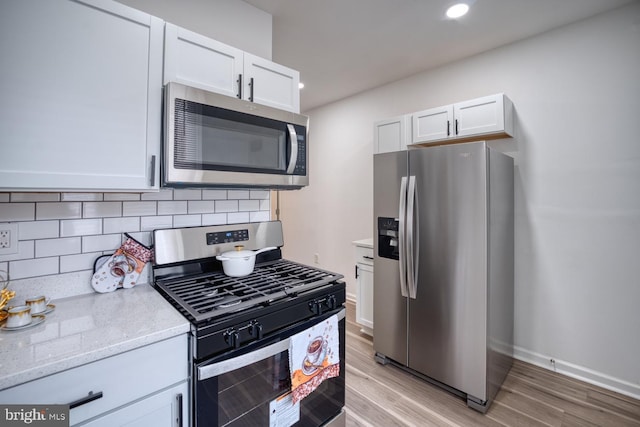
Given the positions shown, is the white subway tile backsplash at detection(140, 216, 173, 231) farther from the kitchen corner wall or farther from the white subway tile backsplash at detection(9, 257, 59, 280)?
the white subway tile backsplash at detection(9, 257, 59, 280)

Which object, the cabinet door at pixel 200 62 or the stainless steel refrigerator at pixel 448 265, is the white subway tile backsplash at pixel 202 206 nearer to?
the cabinet door at pixel 200 62

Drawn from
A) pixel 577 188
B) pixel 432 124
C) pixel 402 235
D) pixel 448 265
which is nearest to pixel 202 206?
pixel 402 235

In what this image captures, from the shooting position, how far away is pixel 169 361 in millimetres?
1031

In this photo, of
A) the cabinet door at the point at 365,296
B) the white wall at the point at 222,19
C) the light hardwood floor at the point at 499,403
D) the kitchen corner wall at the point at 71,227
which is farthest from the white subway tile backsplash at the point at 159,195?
the cabinet door at the point at 365,296

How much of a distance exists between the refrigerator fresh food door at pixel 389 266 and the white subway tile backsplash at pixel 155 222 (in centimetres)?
155

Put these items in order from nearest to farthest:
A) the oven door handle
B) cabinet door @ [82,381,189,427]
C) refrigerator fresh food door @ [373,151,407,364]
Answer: cabinet door @ [82,381,189,427], the oven door handle, refrigerator fresh food door @ [373,151,407,364]

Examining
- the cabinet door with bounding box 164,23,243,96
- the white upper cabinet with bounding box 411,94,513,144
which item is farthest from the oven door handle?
the white upper cabinet with bounding box 411,94,513,144

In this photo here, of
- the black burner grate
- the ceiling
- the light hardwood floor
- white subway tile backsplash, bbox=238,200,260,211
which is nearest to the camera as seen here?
the black burner grate

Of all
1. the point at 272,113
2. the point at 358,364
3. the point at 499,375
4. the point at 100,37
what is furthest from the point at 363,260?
the point at 100,37

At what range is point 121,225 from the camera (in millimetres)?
1482

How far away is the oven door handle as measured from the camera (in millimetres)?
1037

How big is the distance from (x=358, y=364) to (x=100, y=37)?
8.69 feet

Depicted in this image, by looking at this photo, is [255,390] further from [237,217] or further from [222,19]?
[222,19]

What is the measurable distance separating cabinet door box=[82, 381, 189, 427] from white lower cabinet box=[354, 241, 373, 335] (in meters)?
2.00
